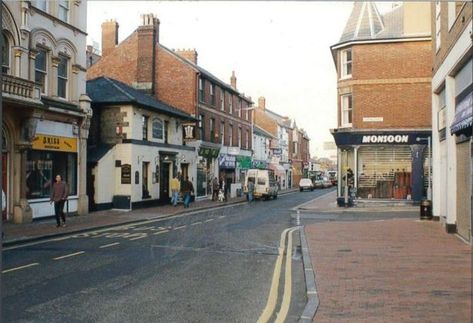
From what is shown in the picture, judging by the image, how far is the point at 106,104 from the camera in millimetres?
25922

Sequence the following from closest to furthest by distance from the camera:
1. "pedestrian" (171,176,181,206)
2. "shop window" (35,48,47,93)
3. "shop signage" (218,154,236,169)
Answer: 1. "shop window" (35,48,47,93)
2. "pedestrian" (171,176,181,206)
3. "shop signage" (218,154,236,169)

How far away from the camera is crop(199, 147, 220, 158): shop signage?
1438 inches

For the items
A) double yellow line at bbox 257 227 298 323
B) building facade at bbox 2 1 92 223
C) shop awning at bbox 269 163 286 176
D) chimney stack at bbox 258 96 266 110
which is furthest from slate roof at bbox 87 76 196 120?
chimney stack at bbox 258 96 266 110

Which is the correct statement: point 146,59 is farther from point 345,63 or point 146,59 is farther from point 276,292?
point 276,292

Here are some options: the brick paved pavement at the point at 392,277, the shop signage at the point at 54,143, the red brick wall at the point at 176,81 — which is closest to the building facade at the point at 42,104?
the shop signage at the point at 54,143

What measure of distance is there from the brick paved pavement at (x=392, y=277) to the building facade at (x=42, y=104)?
1088 cm

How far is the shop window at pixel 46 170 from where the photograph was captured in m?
18.8

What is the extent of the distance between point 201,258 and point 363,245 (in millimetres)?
4258

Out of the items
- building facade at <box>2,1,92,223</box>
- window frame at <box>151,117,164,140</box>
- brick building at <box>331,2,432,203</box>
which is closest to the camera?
building facade at <box>2,1,92,223</box>

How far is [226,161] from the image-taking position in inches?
1676

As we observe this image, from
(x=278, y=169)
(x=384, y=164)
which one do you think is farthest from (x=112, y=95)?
(x=278, y=169)

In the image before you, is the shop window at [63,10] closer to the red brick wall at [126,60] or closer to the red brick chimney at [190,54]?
the red brick wall at [126,60]

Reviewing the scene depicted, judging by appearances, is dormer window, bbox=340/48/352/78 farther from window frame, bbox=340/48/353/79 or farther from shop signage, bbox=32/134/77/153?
shop signage, bbox=32/134/77/153

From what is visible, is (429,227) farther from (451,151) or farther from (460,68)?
(460,68)
